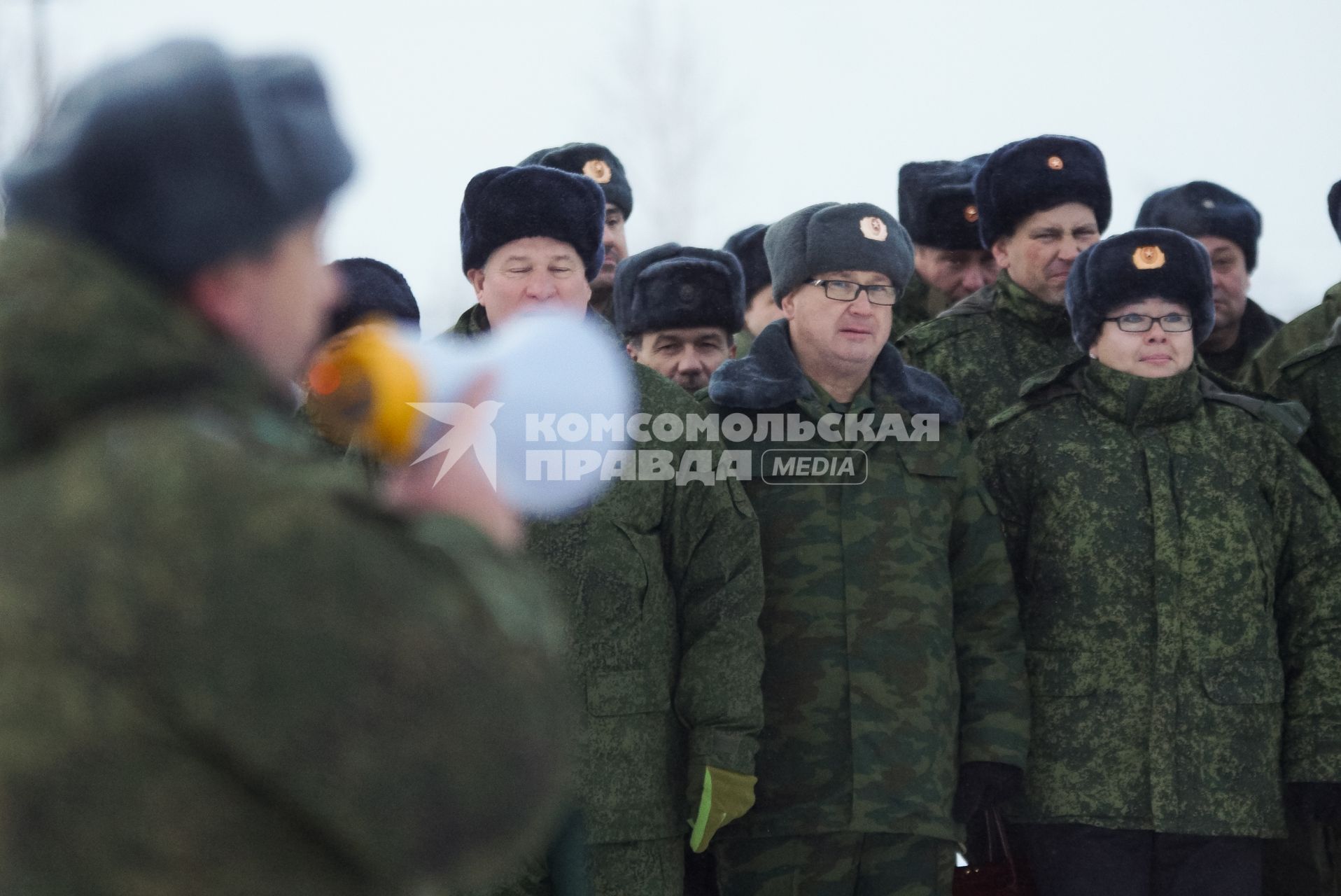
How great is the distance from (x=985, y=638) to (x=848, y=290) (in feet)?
3.17

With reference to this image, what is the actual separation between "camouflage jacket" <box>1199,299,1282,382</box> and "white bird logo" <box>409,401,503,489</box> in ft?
14.9

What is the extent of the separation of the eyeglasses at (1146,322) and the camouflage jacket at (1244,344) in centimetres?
136

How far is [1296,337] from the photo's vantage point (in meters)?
5.33

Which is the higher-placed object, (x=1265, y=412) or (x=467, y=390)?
(x=1265, y=412)

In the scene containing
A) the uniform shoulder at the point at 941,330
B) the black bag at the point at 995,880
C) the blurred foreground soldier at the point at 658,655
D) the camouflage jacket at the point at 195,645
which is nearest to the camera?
the camouflage jacket at the point at 195,645

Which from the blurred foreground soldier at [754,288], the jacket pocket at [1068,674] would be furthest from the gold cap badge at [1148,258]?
the blurred foreground soldier at [754,288]

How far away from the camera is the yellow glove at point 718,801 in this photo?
3.60m

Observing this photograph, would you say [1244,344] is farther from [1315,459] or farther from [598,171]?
[598,171]

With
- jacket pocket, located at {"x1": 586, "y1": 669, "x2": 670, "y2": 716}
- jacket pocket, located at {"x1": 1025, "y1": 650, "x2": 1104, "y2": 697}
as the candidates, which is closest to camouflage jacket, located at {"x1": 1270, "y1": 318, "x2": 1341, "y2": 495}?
jacket pocket, located at {"x1": 1025, "y1": 650, "x2": 1104, "y2": 697}

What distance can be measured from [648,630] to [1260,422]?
1794 mm

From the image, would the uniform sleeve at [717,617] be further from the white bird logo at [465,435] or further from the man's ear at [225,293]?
A: the man's ear at [225,293]

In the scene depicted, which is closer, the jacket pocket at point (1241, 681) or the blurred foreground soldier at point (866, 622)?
the blurred foreground soldier at point (866, 622)

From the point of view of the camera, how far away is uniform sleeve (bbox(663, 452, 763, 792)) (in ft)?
11.9

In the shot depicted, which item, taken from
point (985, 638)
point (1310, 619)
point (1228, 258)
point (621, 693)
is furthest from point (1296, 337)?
point (621, 693)
